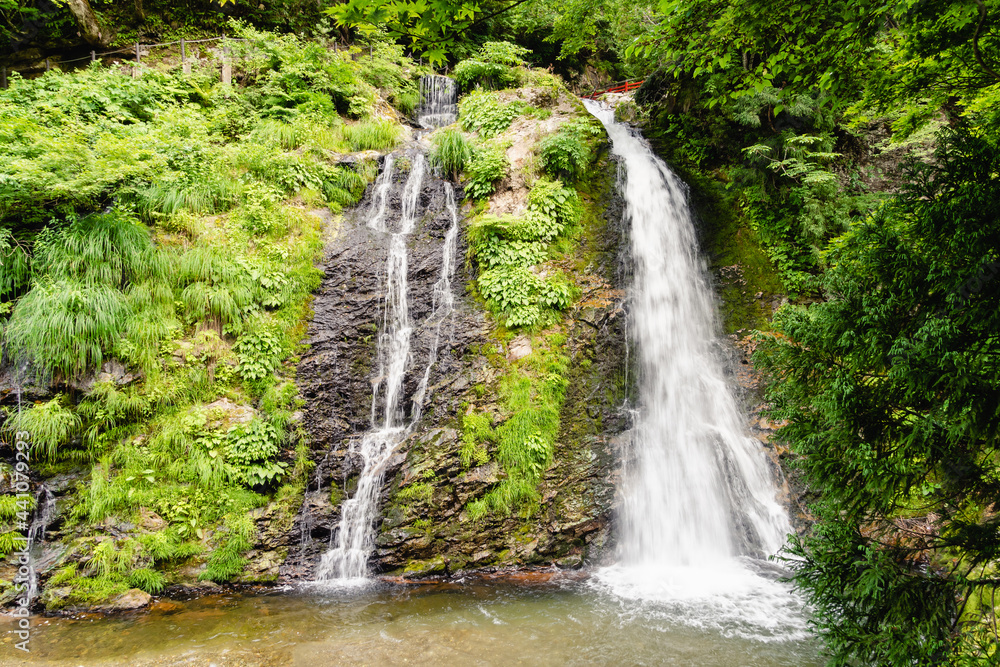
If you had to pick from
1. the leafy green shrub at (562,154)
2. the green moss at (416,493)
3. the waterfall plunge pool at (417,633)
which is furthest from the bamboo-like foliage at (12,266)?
the leafy green shrub at (562,154)

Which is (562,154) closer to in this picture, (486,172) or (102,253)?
(486,172)

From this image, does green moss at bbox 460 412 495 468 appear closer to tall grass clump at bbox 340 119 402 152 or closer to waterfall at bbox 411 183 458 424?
waterfall at bbox 411 183 458 424

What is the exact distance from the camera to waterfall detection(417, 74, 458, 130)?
13.5 meters

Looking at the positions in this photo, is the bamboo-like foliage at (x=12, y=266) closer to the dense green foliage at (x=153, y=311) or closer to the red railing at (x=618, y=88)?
the dense green foliage at (x=153, y=311)

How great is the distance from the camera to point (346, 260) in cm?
907

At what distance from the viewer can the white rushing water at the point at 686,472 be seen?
19.4ft

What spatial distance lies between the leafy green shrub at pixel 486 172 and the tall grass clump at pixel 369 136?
269 centimetres

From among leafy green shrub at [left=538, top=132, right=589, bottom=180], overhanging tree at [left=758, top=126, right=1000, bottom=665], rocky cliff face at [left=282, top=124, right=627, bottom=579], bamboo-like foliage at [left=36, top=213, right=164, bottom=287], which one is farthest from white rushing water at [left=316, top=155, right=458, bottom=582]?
overhanging tree at [left=758, top=126, right=1000, bottom=665]

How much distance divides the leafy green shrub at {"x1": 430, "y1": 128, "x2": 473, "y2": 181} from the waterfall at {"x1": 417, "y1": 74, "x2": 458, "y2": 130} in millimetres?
3237

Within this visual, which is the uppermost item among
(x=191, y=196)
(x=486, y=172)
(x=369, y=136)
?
(x=369, y=136)

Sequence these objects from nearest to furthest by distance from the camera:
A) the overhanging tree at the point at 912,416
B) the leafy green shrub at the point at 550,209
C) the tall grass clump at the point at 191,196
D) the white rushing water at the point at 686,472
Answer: the overhanging tree at the point at 912,416 < the white rushing water at the point at 686,472 < the tall grass clump at the point at 191,196 < the leafy green shrub at the point at 550,209

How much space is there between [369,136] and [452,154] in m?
2.32

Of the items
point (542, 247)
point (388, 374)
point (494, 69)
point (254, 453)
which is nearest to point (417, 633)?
point (254, 453)

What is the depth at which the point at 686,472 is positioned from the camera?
7734mm
